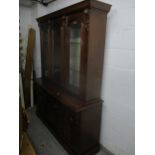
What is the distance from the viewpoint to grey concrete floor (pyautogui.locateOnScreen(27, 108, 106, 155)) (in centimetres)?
206

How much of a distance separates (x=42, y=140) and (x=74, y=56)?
4.84 feet

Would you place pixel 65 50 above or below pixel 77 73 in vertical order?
above

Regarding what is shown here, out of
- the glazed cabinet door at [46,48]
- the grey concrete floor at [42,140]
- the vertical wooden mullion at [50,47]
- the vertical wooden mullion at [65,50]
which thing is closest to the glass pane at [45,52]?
the glazed cabinet door at [46,48]

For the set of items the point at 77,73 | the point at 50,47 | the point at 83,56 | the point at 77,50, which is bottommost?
the point at 77,73

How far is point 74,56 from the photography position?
6.34ft

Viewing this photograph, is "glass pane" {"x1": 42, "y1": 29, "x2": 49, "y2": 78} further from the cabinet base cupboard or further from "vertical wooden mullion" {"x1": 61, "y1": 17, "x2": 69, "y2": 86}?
"vertical wooden mullion" {"x1": 61, "y1": 17, "x2": 69, "y2": 86}

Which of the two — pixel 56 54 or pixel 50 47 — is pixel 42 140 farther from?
pixel 50 47

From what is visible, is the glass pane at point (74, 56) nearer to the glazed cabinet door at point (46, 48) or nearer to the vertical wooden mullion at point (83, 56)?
the vertical wooden mullion at point (83, 56)

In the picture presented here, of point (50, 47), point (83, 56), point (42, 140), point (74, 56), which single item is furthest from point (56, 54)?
point (42, 140)

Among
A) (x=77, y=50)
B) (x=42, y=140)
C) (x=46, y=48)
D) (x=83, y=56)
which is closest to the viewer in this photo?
(x=83, y=56)

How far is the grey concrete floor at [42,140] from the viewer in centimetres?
206
